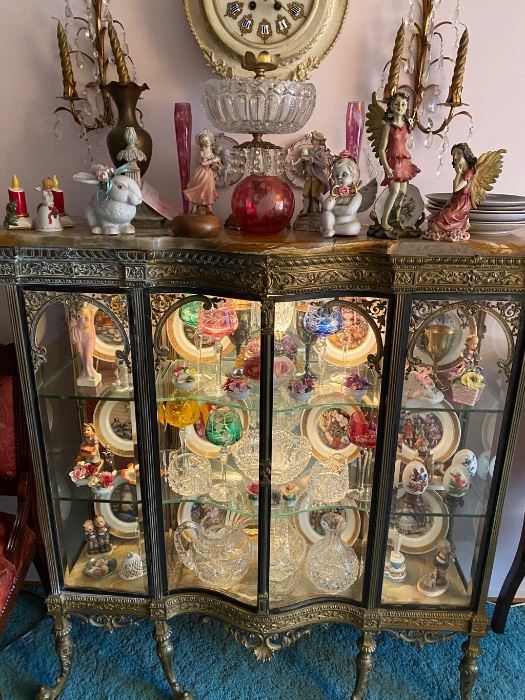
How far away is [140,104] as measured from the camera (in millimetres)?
1754

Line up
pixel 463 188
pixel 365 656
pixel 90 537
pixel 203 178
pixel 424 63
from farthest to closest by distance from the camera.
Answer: pixel 90 537 < pixel 365 656 < pixel 424 63 < pixel 203 178 < pixel 463 188

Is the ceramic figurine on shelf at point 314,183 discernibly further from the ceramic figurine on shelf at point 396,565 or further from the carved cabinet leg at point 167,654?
the carved cabinet leg at point 167,654

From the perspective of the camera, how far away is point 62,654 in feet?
6.03

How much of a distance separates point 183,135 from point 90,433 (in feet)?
3.07

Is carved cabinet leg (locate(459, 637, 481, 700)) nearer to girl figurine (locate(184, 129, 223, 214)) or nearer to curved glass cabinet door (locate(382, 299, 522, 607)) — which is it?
curved glass cabinet door (locate(382, 299, 522, 607))

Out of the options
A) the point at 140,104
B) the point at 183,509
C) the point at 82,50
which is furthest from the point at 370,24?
the point at 183,509

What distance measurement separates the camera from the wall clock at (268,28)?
162 cm

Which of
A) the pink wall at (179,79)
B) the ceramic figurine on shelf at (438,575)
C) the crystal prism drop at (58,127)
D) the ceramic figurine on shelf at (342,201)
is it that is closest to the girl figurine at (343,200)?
the ceramic figurine on shelf at (342,201)

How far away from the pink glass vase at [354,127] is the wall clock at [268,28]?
220 mm

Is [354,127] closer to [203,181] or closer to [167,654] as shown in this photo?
[203,181]

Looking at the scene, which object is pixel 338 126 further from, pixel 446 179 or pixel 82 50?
pixel 82 50

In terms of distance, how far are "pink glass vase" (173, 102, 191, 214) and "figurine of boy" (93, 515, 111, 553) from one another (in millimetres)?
1118

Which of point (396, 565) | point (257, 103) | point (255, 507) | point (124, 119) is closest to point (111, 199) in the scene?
point (124, 119)

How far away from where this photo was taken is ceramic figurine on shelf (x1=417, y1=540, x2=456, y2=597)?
70.8 inches
